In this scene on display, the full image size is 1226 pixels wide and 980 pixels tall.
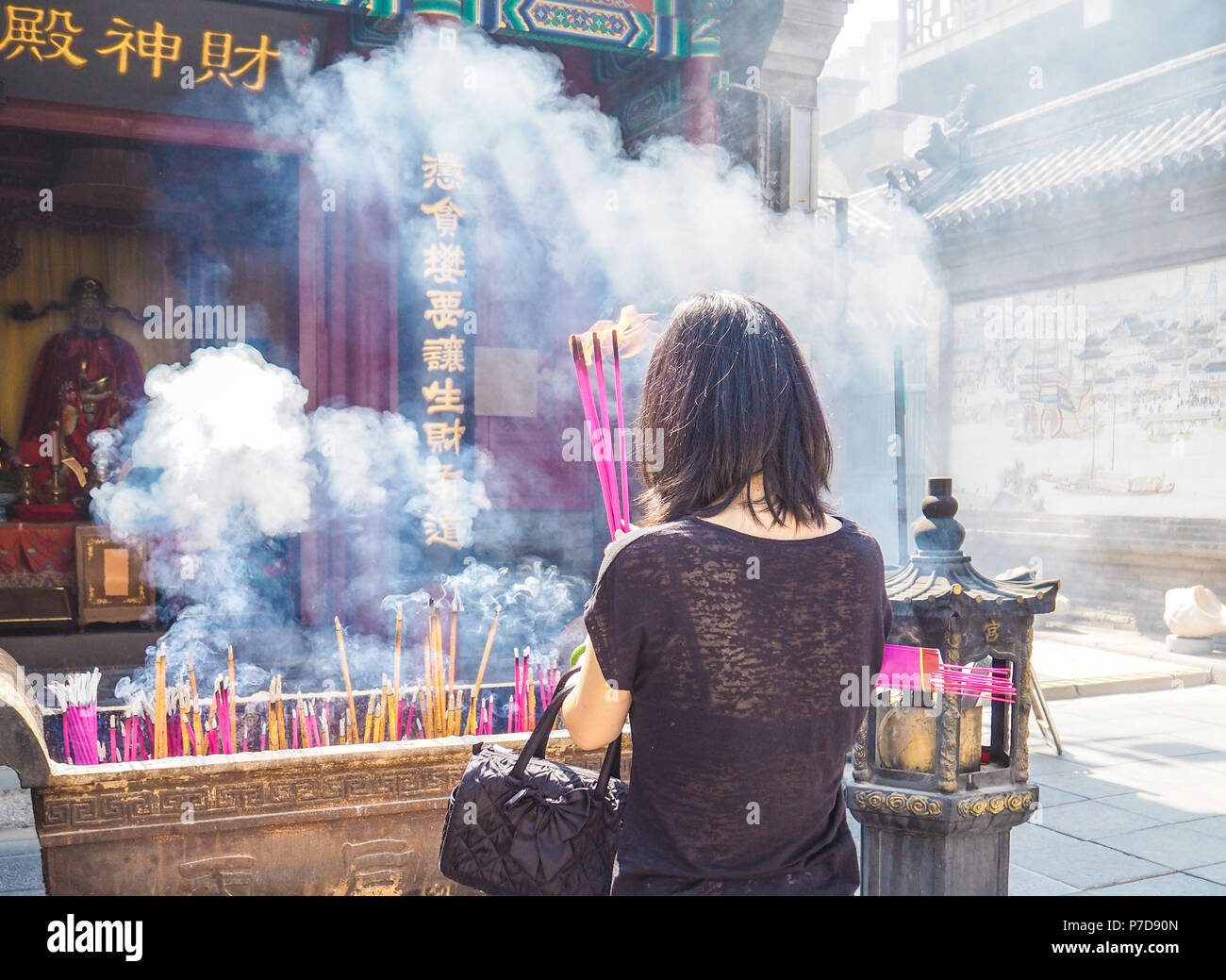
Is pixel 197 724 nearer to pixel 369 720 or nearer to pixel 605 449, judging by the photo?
pixel 369 720

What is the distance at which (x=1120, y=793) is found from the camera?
538 centimetres

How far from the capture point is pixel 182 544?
775cm

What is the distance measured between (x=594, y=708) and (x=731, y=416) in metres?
0.49

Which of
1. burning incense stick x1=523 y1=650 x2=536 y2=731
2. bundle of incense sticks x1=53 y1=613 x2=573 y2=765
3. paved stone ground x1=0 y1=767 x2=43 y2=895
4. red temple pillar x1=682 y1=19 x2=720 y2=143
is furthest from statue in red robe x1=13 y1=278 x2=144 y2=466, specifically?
burning incense stick x1=523 y1=650 x2=536 y2=731

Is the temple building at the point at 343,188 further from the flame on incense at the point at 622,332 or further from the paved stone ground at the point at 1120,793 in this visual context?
the flame on incense at the point at 622,332

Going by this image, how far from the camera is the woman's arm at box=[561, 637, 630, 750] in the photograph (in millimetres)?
1602

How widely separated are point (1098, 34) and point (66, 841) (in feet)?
58.9

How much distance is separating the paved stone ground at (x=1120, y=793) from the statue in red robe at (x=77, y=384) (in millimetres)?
4847

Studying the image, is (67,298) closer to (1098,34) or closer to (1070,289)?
(1070,289)

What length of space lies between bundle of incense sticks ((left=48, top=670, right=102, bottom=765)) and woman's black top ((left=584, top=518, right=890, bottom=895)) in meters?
2.34

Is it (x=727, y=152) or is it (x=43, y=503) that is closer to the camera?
(x=727, y=152)

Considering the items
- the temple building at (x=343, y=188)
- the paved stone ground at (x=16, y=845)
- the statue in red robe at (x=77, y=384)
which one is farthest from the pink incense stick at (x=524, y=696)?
the statue in red robe at (x=77, y=384)

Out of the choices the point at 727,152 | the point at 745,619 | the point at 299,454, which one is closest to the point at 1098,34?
the point at 727,152

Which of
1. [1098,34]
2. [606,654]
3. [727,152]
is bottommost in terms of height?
[606,654]
